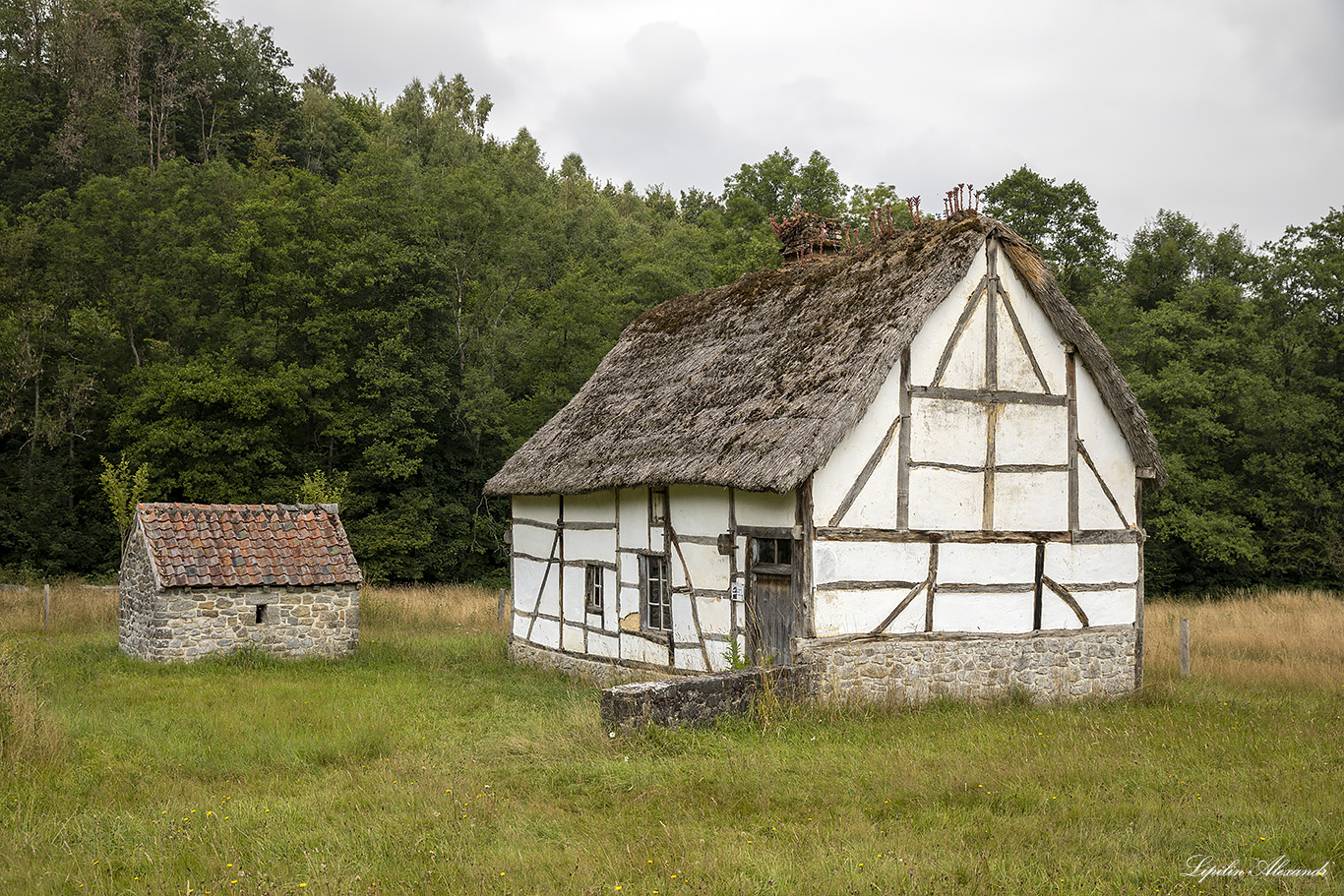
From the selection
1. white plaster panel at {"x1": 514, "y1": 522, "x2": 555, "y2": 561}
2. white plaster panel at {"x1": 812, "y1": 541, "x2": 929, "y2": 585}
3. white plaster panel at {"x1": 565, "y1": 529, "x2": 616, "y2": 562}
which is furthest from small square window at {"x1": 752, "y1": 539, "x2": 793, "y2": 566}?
white plaster panel at {"x1": 514, "y1": 522, "x2": 555, "y2": 561}

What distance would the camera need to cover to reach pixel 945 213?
1342 cm

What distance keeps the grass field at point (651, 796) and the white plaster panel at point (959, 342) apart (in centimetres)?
384

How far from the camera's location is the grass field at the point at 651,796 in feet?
19.9

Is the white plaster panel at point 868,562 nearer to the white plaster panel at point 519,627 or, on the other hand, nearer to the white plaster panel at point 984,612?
the white plaster panel at point 984,612

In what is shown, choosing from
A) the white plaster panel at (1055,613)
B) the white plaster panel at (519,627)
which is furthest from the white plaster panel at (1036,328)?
the white plaster panel at (519,627)

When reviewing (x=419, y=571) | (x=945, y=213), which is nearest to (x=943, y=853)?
(x=945, y=213)

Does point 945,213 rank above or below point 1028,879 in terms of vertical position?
above

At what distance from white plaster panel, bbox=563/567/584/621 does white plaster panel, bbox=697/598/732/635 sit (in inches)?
129

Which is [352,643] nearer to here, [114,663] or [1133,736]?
[114,663]

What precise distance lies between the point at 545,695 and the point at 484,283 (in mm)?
25420

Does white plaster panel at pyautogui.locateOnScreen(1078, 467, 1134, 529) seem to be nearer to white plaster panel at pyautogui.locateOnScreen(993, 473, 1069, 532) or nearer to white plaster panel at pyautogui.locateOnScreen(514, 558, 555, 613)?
white plaster panel at pyautogui.locateOnScreen(993, 473, 1069, 532)

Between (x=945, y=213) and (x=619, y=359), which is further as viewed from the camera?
(x=619, y=359)

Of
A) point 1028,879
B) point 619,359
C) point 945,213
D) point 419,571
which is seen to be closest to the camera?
point 1028,879

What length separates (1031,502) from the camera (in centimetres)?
1277
